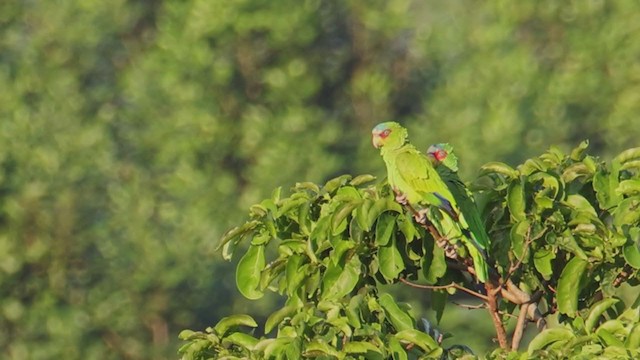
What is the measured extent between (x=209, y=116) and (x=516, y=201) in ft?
83.1

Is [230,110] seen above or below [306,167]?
above

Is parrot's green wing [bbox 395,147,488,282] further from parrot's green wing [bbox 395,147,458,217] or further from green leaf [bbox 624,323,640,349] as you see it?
green leaf [bbox 624,323,640,349]

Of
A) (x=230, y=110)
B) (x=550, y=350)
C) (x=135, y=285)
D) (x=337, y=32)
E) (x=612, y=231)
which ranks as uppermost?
(x=337, y=32)

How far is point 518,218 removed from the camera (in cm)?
655

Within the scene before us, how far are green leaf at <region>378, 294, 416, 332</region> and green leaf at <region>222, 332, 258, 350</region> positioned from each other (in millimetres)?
488

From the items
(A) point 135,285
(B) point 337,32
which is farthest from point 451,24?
(A) point 135,285

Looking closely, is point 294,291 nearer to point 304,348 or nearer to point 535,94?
point 304,348

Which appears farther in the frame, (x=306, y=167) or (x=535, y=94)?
(x=535, y=94)

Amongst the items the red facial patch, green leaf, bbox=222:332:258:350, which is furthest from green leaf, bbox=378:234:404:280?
the red facial patch

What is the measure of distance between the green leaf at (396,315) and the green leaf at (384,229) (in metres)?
0.22

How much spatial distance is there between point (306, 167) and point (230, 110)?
3.13m

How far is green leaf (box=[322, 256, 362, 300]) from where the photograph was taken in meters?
6.51

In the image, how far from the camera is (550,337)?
627 cm

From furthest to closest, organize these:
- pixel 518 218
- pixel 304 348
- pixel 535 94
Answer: pixel 535 94 → pixel 518 218 → pixel 304 348
